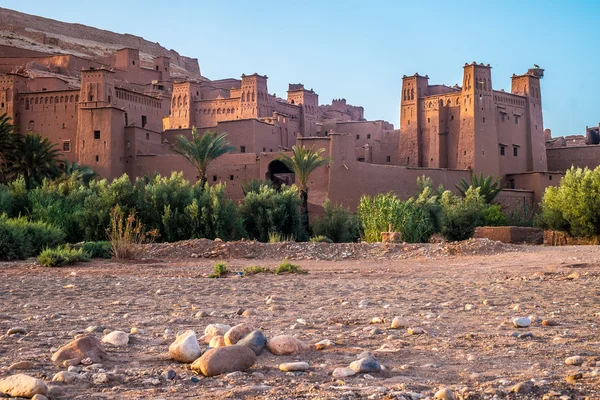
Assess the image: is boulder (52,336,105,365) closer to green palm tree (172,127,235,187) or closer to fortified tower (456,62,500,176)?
green palm tree (172,127,235,187)

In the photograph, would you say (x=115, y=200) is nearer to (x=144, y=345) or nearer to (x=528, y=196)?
(x=144, y=345)

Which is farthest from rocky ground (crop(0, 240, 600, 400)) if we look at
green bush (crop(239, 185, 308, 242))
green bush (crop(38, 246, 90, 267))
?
green bush (crop(239, 185, 308, 242))

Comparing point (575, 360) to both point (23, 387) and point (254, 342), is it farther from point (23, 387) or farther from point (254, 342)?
point (23, 387)

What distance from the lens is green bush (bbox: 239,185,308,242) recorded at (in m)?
27.3

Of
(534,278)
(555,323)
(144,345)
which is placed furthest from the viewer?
(534,278)

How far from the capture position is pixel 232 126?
4059 centimetres

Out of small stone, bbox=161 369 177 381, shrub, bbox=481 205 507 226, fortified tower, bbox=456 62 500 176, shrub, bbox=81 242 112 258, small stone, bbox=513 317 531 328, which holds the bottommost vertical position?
small stone, bbox=161 369 177 381

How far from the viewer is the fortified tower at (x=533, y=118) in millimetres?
46125

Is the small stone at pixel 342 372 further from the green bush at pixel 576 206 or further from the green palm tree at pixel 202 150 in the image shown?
the green palm tree at pixel 202 150

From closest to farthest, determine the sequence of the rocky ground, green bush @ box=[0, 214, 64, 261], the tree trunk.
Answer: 1. the rocky ground
2. green bush @ box=[0, 214, 64, 261]
3. the tree trunk

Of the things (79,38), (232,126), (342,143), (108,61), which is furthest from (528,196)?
(79,38)

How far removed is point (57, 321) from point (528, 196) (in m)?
37.8

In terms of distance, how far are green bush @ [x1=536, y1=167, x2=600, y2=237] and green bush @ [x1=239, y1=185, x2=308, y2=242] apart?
335 inches

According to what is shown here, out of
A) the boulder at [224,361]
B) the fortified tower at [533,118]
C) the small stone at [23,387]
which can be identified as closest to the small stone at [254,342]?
the boulder at [224,361]
